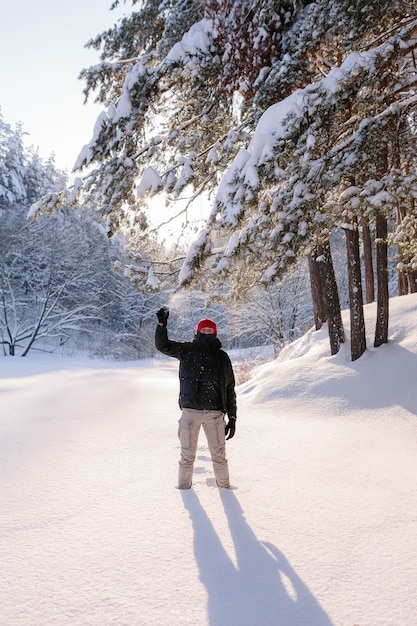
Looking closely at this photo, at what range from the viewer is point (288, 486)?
3740 mm

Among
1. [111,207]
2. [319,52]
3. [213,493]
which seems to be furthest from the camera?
[111,207]

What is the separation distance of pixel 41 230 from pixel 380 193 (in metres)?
24.8

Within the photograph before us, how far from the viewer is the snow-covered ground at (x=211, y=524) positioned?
6.56 ft

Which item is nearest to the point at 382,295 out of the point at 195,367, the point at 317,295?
the point at 317,295

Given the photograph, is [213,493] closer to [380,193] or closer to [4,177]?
[380,193]

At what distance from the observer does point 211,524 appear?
2.94 m

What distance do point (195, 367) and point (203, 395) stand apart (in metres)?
0.28

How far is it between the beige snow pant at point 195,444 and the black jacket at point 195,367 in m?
0.11

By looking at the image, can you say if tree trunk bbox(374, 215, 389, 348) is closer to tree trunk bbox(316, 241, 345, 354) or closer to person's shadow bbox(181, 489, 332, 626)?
tree trunk bbox(316, 241, 345, 354)

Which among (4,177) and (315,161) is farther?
(4,177)

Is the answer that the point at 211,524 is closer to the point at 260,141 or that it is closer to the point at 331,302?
the point at 260,141

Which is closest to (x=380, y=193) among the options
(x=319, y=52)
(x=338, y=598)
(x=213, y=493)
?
(x=319, y=52)

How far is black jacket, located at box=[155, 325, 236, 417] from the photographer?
12.2 ft

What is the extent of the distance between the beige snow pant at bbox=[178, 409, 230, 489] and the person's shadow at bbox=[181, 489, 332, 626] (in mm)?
778
